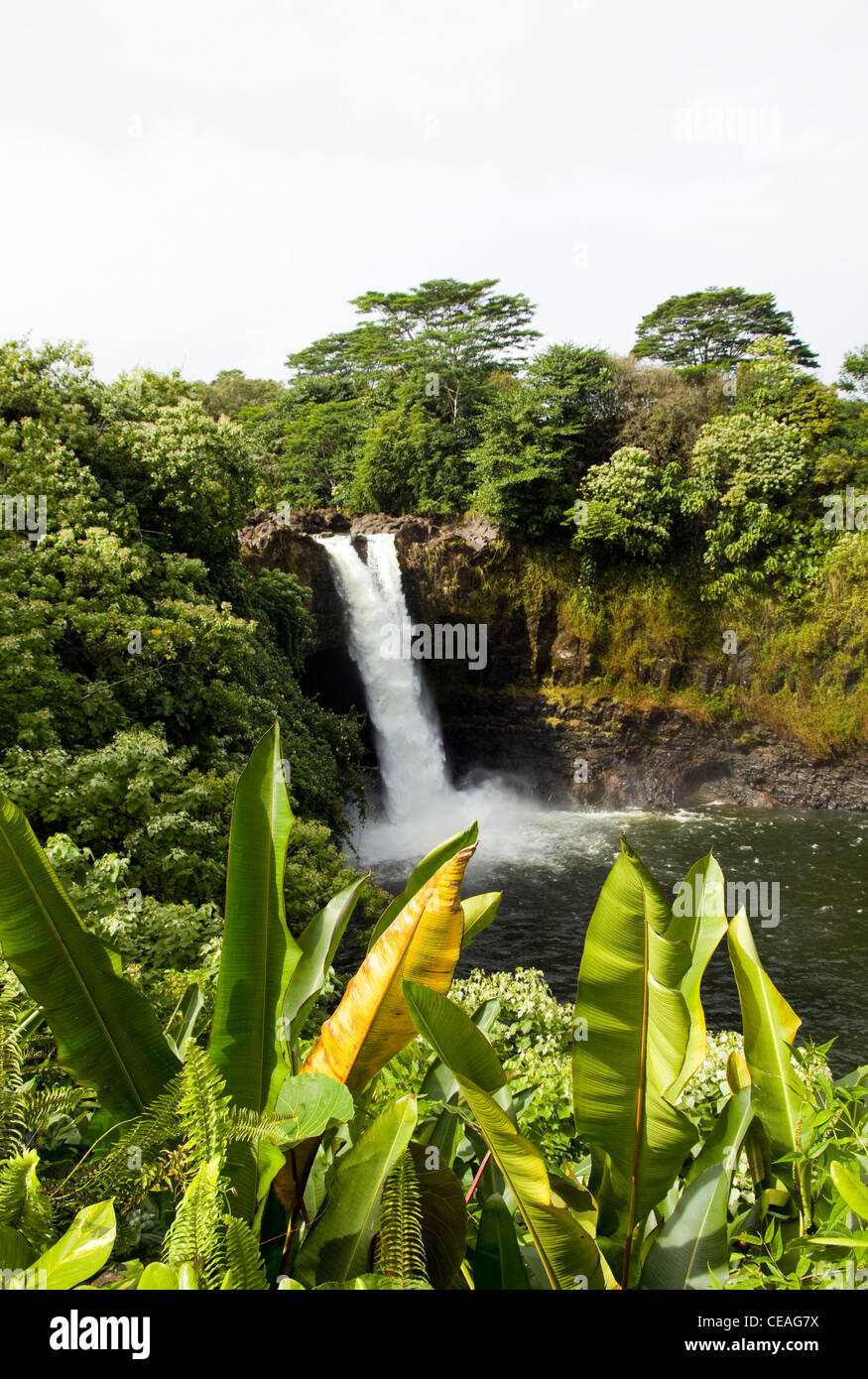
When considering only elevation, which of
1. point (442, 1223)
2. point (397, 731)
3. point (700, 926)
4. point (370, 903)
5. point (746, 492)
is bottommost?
point (370, 903)

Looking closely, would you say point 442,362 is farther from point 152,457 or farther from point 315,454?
point 152,457

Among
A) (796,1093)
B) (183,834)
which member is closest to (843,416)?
(183,834)

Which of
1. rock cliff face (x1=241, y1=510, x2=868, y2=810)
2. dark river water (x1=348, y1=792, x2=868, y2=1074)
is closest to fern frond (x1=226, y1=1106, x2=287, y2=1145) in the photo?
dark river water (x1=348, y1=792, x2=868, y2=1074)

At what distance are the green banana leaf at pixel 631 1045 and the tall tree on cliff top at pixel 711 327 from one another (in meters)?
33.0

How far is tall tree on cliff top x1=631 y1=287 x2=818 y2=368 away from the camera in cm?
3195

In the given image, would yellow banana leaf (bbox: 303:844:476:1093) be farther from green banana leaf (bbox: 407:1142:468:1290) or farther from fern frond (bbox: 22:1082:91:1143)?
fern frond (bbox: 22:1082:91:1143)

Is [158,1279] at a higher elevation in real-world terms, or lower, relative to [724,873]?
higher

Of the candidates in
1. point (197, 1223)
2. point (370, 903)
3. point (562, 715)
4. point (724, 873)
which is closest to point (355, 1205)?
point (197, 1223)

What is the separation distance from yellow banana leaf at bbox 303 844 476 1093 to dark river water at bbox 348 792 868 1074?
21.8ft

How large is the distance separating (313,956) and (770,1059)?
1116 millimetres

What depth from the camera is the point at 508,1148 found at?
139 cm

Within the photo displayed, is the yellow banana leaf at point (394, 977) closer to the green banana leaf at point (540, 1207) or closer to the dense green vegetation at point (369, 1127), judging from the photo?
the dense green vegetation at point (369, 1127)

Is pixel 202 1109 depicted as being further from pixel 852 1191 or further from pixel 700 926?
pixel 700 926

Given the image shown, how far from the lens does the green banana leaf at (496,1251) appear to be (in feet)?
5.15
